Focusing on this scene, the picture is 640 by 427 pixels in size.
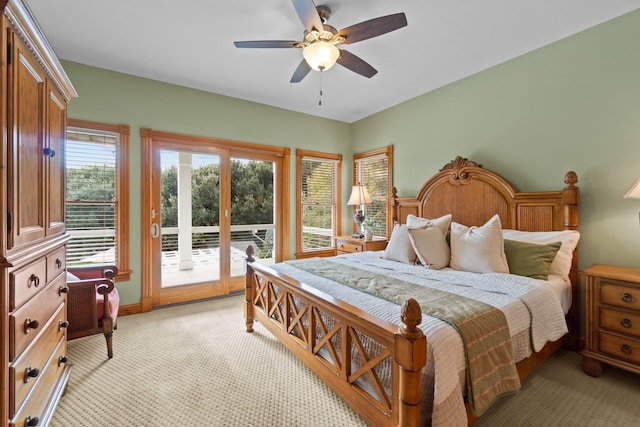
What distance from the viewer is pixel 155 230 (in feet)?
11.3

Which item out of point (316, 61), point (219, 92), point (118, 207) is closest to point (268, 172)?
point (219, 92)

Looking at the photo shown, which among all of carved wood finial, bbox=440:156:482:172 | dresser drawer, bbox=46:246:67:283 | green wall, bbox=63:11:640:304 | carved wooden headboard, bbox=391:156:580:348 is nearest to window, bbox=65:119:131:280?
green wall, bbox=63:11:640:304

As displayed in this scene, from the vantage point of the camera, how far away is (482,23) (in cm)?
234

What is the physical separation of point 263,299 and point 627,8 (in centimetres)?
379

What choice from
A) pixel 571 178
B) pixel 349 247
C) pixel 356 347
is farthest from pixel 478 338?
pixel 349 247

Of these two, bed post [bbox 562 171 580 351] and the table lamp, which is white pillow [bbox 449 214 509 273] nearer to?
bed post [bbox 562 171 580 351]

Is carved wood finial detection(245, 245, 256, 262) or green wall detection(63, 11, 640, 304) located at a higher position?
green wall detection(63, 11, 640, 304)

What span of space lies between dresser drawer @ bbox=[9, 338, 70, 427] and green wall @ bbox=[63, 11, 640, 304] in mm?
1626

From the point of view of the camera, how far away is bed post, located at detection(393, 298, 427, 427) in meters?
1.19

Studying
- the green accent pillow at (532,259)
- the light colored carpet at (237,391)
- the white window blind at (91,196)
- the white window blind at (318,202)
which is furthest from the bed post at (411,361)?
the white window blind at (318,202)

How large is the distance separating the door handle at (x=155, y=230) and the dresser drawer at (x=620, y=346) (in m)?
4.26

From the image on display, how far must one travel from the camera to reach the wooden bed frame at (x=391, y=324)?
1.22 meters

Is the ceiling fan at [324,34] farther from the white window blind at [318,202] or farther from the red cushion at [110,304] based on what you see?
the white window blind at [318,202]

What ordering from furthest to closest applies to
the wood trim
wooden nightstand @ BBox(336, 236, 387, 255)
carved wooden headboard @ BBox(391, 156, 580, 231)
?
wooden nightstand @ BBox(336, 236, 387, 255), carved wooden headboard @ BBox(391, 156, 580, 231), the wood trim
